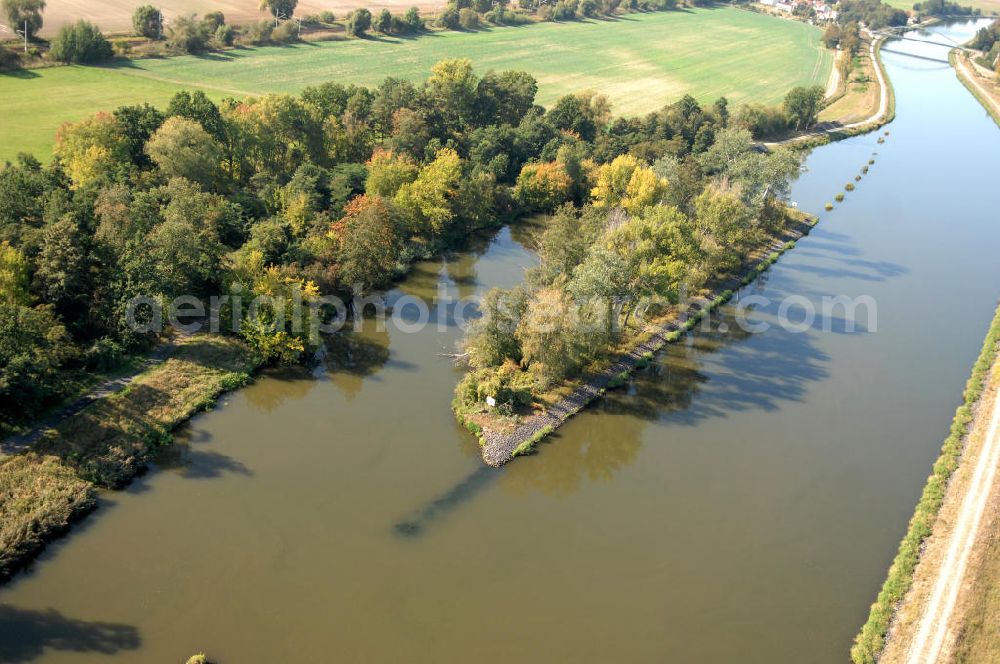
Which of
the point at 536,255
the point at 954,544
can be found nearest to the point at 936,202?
the point at 536,255

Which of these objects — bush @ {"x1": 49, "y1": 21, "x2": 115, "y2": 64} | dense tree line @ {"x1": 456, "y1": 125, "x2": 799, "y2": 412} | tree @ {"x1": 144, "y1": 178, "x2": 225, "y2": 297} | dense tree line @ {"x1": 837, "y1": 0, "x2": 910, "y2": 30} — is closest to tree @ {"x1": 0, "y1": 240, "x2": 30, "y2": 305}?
tree @ {"x1": 144, "y1": 178, "x2": 225, "y2": 297}

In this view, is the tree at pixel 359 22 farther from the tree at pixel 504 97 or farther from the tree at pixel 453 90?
the tree at pixel 453 90

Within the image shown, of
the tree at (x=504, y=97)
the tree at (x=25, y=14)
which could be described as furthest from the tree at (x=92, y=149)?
the tree at (x=25, y=14)

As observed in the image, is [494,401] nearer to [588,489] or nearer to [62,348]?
[588,489]

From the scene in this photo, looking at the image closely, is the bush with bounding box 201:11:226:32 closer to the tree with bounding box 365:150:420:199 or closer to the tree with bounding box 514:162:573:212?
the tree with bounding box 365:150:420:199

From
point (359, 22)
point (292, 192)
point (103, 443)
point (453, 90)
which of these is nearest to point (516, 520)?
point (103, 443)

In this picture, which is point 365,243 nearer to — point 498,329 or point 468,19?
point 498,329
